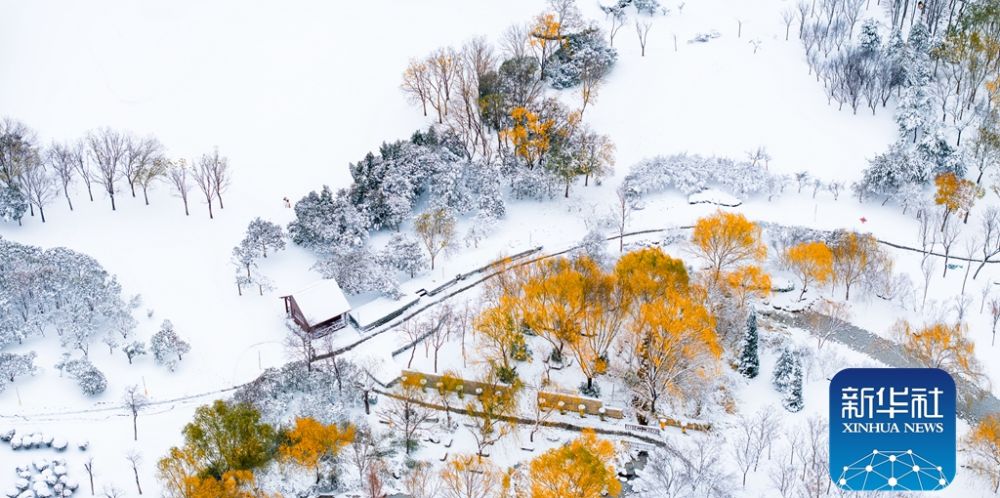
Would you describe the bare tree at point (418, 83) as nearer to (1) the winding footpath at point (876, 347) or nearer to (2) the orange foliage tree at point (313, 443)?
(1) the winding footpath at point (876, 347)

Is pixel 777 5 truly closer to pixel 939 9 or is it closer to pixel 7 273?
pixel 939 9

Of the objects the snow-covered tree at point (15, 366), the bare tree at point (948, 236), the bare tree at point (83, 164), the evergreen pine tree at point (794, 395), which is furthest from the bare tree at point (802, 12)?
the snow-covered tree at point (15, 366)

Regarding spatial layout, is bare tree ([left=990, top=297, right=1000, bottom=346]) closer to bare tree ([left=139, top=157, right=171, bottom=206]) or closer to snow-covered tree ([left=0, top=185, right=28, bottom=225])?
bare tree ([left=139, top=157, right=171, bottom=206])

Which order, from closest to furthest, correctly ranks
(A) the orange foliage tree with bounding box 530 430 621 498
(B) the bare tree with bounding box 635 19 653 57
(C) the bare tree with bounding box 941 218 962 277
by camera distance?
(A) the orange foliage tree with bounding box 530 430 621 498, (C) the bare tree with bounding box 941 218 962 277, (B) the bare tree with bounding box 635 19 653 57

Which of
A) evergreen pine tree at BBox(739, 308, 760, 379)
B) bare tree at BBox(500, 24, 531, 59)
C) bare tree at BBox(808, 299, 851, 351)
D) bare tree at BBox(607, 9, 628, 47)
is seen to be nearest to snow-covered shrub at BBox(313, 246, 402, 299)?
evergreen pine tree at BBox(739, 308, 760, 379)

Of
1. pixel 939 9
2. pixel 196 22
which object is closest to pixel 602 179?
pixel 939 9

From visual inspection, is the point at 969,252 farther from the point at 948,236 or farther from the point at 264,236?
the point at 264,236

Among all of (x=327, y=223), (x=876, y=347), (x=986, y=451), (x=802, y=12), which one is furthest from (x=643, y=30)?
(x=986, y=451)
